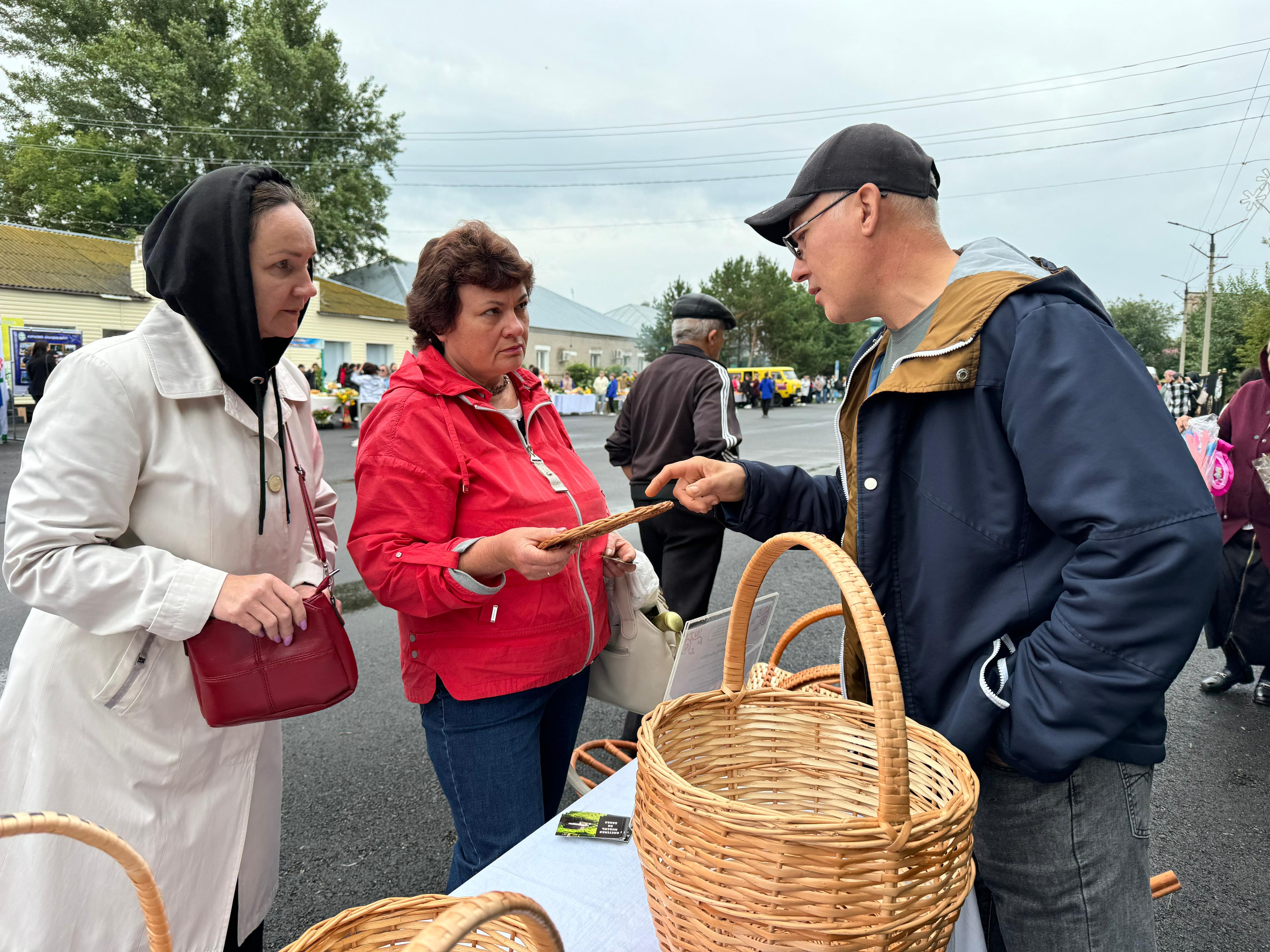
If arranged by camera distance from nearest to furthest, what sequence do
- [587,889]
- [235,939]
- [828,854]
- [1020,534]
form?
1. [828,854]
2. [1020,534]
3. [587,889]
4. [235,939]

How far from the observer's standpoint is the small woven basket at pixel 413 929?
32.8 inches

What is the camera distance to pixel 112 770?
153 centimetres

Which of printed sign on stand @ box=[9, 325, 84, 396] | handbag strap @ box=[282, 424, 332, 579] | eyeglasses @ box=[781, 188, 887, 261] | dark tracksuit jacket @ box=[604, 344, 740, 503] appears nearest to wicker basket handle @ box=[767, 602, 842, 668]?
dark tracksuit jacket @ box=[604, 344, 740, 503]

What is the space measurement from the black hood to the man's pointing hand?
0.98 meters

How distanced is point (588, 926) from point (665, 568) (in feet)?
8.73

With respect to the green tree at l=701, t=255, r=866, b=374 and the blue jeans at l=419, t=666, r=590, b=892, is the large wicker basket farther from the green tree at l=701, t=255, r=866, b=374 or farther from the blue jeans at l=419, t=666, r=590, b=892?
the green tree at l=701, t=255, r=866, b=374

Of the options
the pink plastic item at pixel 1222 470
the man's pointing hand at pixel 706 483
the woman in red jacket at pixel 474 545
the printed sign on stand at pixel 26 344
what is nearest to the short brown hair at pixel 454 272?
the woman in red jacket at pixel 474 545

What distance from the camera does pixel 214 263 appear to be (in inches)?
62.0

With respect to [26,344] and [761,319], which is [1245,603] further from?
[761,319]

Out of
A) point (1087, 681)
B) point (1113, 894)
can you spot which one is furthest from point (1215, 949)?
point (1087, 681)

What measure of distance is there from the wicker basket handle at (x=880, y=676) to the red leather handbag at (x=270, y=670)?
0.97 meters

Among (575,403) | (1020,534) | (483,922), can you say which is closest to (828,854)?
(483,922)

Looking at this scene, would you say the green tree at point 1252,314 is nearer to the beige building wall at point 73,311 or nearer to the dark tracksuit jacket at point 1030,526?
the dark tracksuit jacket at point 1030,526

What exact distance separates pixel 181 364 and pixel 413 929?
1219 millimetres
